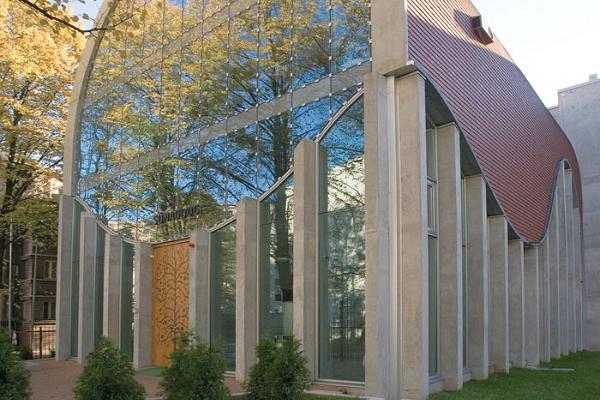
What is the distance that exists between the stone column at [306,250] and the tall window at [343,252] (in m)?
0.14

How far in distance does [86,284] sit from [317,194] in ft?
34.7

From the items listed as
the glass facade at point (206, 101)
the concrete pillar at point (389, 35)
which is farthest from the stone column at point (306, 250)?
the concrete pillar at point (389, 35)

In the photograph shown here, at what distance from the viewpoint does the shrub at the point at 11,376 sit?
27.2ft

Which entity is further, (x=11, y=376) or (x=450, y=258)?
(x=450, y=258)

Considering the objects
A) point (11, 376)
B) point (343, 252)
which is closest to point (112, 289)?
point (343, 252)

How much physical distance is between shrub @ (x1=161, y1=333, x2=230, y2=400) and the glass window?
443cm

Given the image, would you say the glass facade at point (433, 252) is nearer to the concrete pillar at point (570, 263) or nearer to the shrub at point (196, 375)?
the shrub at point (196, 375)

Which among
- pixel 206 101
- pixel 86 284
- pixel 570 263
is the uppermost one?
pixel 206 101

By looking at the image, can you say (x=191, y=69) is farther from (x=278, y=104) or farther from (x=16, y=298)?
(x=16, y=298)

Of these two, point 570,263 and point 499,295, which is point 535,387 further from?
point 570,263

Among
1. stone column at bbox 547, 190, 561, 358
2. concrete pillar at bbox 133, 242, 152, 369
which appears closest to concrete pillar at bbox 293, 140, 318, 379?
concrete pillar at bbox 133, 242, 152, 369

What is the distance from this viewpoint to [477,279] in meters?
14.9

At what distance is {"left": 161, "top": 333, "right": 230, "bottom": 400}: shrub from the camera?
937cm

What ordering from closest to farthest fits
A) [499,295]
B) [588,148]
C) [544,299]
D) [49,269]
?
[499,295] → [544,299] → [588,148] → [49,269]
